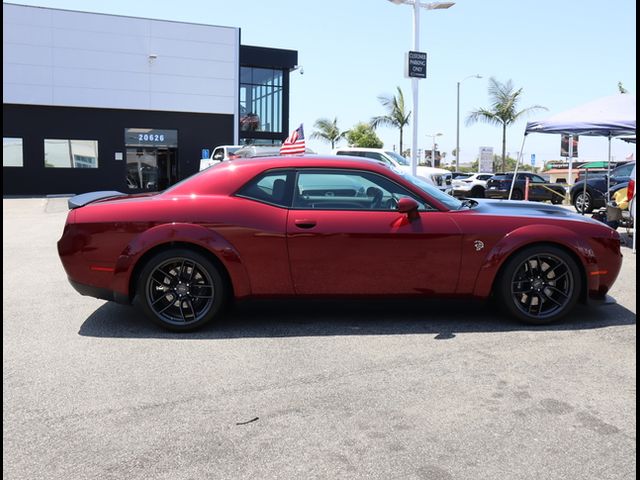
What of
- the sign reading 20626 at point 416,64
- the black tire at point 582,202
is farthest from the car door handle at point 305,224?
the black tire at point 582,202

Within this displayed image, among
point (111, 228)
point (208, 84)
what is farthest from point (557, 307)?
point (208, 84)

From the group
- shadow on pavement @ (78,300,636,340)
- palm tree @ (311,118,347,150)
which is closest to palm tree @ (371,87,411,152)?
palm tree @ (311,118,347,150)

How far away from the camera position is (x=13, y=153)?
29531mm

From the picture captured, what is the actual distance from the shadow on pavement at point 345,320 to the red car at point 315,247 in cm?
17

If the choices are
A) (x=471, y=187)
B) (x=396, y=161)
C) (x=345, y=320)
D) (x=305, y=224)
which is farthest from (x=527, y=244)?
(x=471, y=187)

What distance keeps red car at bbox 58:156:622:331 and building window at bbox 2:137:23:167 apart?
27.1 m

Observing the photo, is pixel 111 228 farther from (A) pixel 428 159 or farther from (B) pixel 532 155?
(A) pixel 428 159

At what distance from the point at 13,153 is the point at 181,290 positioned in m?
28.1

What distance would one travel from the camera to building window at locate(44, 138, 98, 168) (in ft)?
98.5

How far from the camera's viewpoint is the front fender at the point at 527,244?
16.9 feet

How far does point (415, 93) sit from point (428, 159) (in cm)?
6266

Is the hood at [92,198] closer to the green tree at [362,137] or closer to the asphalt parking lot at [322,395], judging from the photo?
the asphalt parking lot at [322,395]

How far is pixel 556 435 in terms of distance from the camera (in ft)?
10.5

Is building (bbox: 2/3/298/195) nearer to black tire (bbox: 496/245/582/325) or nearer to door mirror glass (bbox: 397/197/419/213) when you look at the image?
door mirror glass (bbox: 397/197/419/213)
